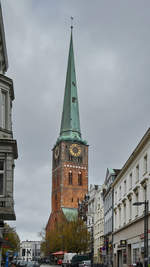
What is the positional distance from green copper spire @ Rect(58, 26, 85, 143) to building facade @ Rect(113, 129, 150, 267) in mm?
95130

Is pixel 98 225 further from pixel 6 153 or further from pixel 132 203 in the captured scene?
pixel 6 153

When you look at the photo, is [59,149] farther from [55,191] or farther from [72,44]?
[72,44]

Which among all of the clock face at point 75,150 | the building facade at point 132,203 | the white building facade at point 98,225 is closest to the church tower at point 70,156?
the clock face at point 75,150

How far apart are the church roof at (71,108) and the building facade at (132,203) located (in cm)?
9511

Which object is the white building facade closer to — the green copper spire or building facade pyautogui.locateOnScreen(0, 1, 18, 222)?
the green copper spire

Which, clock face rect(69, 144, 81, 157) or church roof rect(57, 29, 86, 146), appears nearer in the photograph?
church roof rect(57, 29, 86, 146)

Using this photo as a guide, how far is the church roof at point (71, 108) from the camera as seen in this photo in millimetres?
149375

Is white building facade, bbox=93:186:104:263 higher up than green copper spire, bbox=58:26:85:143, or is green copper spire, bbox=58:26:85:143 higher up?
green copper spire, bbox=58:26:85:143

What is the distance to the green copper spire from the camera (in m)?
149

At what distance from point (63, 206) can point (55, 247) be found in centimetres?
4121

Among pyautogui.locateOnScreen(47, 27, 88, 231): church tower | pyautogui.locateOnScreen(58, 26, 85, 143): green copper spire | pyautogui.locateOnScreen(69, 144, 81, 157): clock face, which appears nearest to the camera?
pyautogui.locateOnScreen(47, 27, 88, 231): church tower

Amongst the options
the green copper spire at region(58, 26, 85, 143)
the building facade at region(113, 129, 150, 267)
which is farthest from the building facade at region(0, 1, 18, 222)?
the green copper spire at region(58, 26, 85, 143)

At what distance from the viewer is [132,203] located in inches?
1663

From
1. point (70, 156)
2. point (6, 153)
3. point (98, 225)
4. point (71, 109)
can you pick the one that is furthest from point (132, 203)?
point (71, 109)
